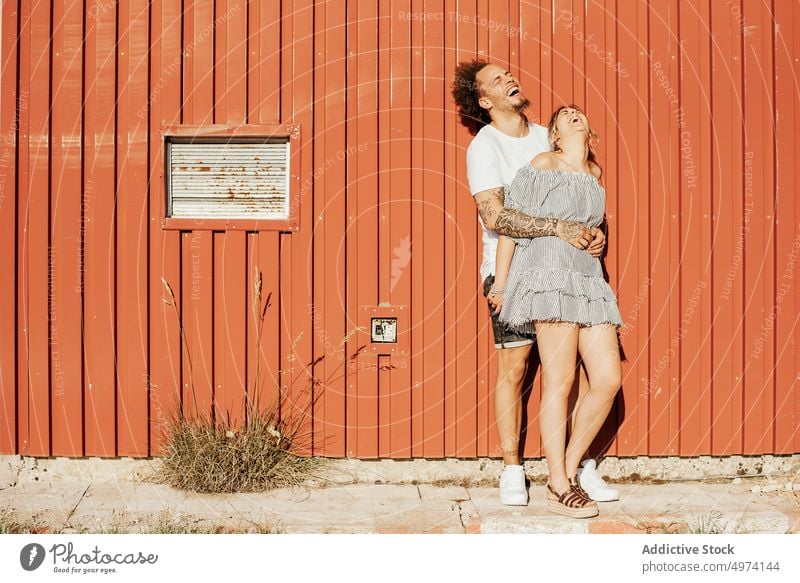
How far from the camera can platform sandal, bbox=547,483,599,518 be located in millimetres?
4293

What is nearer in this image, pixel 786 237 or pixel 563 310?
pixel 563 310

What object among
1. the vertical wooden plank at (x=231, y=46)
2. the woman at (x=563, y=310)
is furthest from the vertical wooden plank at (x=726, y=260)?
the vertical wooden plank at (x=231, y=46)

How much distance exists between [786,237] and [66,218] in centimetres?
437

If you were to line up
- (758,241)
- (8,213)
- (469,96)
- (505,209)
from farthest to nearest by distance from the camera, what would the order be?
(758,241), (8,213), (469,96), (505,209)

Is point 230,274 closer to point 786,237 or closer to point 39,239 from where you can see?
point 39,239

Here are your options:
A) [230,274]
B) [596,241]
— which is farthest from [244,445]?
[596,241]

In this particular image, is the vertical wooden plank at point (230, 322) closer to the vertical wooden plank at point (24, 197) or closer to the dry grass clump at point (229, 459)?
the dry grass clump at point (229, 459)

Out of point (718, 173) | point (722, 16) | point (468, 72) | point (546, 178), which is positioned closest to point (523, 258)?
point (546, 178)

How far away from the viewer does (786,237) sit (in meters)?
5.14

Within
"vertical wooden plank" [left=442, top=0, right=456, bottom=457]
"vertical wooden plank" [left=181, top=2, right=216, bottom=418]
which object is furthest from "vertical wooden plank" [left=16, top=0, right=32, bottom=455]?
"vertical wooden plank" [left=442, top=0, right=456, bottom=457]

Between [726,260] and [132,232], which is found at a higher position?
[132,232]

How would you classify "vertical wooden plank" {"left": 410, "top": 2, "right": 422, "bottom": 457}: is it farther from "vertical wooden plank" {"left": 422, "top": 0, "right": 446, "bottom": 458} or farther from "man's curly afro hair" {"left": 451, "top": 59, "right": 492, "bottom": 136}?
"man's curly afro hair" {"left": 451, "top": 59, "right": 492, "bottom": 136}
